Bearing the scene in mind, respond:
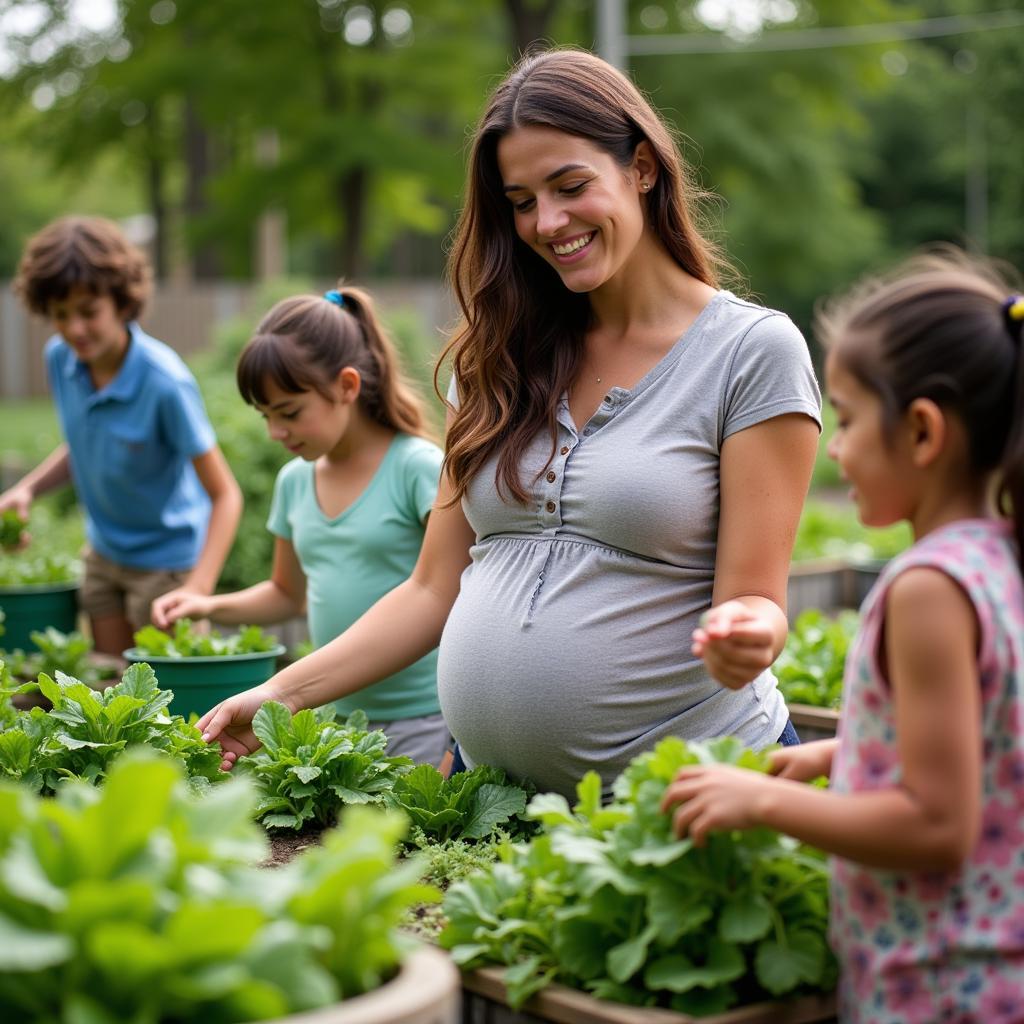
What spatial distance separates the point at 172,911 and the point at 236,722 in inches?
52.7

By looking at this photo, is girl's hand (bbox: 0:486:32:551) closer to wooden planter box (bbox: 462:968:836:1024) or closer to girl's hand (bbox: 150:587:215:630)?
girl's hand (bbox: 150:587:215:630)

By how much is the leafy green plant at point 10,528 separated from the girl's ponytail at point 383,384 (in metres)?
1.38

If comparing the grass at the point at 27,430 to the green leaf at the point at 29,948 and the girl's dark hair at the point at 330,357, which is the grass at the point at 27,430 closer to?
the girl's dark hair at the point at 330,357

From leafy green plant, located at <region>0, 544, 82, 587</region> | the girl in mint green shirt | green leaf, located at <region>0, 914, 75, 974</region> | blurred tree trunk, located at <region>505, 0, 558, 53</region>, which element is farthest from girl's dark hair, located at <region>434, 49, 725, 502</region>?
blurred tree trunk, located at <region>505, 0, 558, 53</region>

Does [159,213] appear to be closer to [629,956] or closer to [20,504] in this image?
[20,504]

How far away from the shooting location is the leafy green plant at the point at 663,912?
1.78 m

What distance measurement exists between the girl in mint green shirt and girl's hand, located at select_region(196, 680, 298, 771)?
0.66m

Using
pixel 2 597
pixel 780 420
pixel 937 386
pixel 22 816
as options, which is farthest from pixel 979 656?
pixel 2 597

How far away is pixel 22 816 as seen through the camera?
1524 millimetres

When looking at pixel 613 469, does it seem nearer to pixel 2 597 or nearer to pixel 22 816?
pixel 22 816

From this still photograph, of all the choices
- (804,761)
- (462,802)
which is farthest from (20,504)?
(804,761)

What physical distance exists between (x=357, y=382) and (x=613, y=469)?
1279 mm

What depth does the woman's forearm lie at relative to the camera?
110 inches

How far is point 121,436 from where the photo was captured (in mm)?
4773
